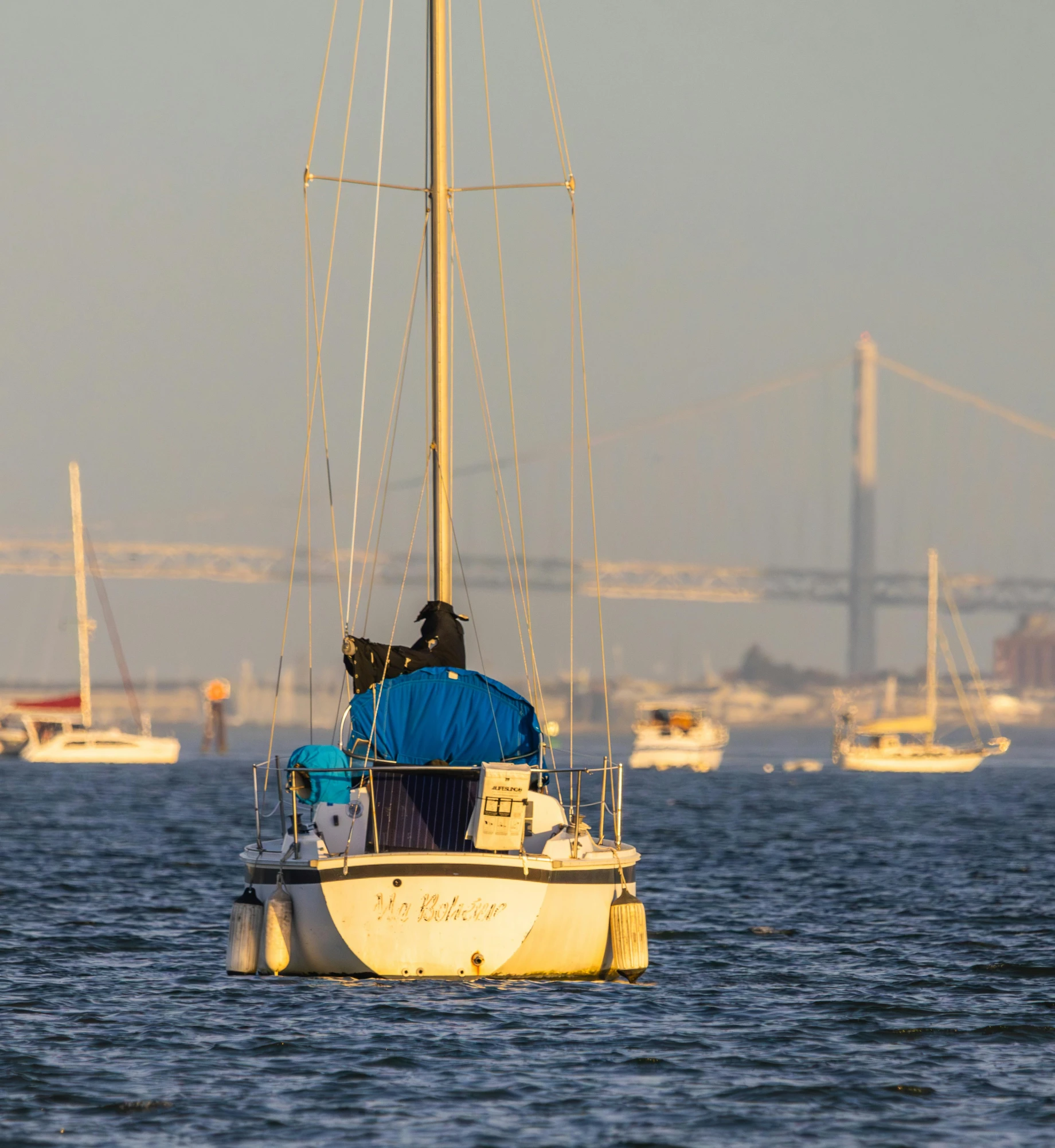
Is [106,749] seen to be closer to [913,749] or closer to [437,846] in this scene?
[913,749]

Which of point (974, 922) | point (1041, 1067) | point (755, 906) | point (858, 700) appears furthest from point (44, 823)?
point (858, 700)

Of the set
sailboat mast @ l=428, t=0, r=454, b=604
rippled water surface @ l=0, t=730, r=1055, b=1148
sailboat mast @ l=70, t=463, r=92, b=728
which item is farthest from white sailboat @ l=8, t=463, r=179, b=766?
sailboat mast @ l=428, t=0, r=454, b=604

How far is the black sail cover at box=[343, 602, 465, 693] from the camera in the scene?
667 inches

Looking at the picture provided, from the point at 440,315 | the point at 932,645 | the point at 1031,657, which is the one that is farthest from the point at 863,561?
the point at 440,315

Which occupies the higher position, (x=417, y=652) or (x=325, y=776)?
(x=417, y=652)

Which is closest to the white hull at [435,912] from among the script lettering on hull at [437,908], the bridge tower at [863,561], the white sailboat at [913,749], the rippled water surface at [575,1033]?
the script lettering on hull at [437,908]

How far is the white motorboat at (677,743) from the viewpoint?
8788 cm

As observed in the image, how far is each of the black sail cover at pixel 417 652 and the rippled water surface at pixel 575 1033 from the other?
2751mm

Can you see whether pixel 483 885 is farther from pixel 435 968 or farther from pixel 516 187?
pixel 516 187

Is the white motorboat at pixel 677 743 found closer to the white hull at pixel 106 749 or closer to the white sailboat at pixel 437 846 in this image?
the white hull at pixel 106 749

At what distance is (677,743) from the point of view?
87.8m

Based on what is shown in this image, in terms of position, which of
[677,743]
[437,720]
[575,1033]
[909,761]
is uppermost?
[437,720]

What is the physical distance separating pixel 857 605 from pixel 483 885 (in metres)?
109

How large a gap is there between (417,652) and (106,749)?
238ft
